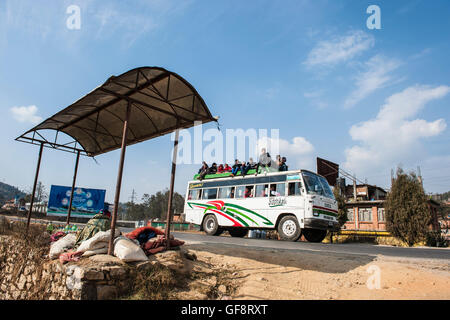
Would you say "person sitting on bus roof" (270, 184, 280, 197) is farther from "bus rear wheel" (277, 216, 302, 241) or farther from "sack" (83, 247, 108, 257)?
"sack" (83, 247, 108, 257)

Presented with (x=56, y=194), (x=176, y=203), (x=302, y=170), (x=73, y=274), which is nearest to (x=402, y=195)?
(x=302, y=170)

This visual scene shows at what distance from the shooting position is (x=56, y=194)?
118 ft

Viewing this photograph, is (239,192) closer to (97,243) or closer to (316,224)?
(316,224)

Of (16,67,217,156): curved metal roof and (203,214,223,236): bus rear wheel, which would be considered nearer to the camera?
(16,67,217,156): curved metal roof

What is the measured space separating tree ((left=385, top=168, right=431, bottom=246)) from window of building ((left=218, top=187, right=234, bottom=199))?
946cm

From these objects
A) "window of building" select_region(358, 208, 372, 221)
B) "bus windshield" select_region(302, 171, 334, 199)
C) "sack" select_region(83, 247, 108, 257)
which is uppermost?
"bus windshield" select_region(302, 171, 334, 199)

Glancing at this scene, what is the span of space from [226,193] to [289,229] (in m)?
4.21

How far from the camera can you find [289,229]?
41.5 ft

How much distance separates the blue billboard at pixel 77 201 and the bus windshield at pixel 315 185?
3087cm

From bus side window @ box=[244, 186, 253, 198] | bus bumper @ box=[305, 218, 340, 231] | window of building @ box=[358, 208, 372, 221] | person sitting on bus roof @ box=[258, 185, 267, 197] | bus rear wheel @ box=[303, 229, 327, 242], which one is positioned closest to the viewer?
bus bumper @ box=[305, 218, 340, 231]

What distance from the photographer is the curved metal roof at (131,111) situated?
6590mm

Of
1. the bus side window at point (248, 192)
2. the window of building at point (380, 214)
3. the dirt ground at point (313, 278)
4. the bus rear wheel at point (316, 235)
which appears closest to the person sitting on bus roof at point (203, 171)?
the bus side window at point (248, 192)

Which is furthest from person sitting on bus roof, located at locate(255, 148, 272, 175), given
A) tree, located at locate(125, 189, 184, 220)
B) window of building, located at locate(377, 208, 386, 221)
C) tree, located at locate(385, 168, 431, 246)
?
tree, located at locate(125, 189, 184, 220)

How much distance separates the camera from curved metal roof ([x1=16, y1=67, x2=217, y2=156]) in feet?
21.6
